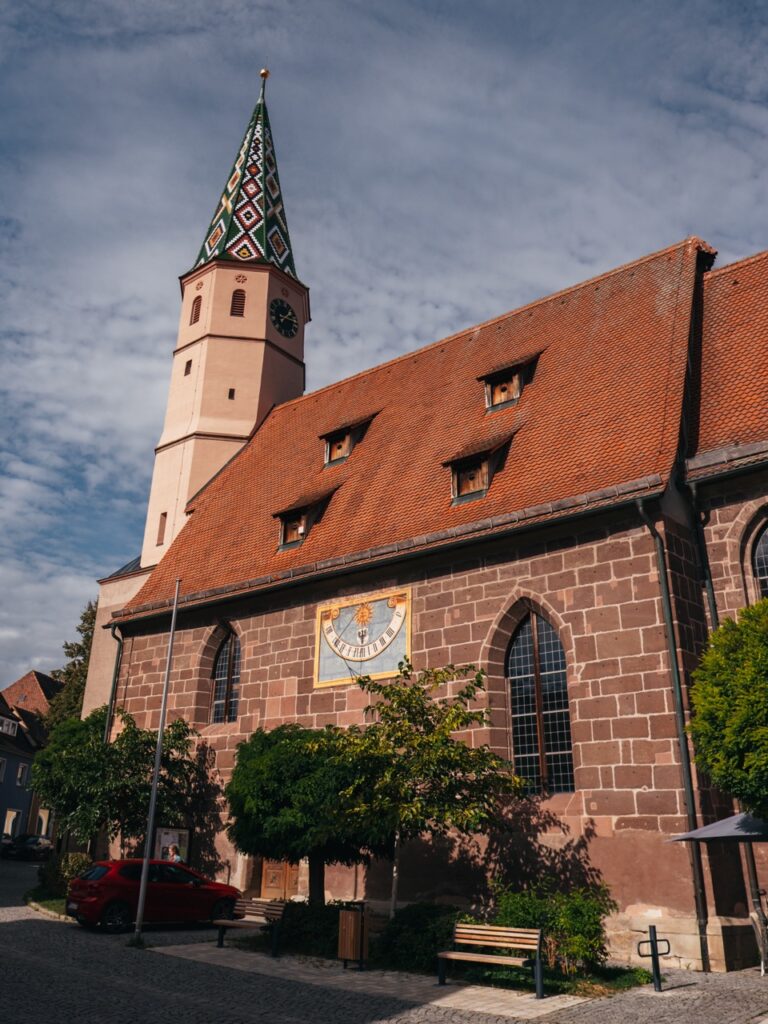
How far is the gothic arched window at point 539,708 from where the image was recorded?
1359cm

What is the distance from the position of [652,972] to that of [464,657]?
18.0 ft

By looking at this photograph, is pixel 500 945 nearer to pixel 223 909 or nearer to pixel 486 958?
pixel 486 958

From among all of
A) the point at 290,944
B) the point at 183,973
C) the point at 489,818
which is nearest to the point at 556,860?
the point at 489,818

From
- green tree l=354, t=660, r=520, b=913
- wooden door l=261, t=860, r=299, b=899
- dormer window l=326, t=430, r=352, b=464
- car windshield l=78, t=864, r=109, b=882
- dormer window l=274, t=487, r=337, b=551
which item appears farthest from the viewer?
dormer window l=326, t=430, r=352, b=464

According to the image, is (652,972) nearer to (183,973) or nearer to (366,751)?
(366,751)

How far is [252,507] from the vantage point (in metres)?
21.6

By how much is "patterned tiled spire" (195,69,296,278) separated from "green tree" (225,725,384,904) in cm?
1859

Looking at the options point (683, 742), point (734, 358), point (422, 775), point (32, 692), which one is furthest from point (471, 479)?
point (32, 692)

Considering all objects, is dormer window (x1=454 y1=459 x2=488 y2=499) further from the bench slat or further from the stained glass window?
the bench slat

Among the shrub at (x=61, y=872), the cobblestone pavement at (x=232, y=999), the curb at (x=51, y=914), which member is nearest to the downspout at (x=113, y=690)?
the shrub at (x=61, y=872)

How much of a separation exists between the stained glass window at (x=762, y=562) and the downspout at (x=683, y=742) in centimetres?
144

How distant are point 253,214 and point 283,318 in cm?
420

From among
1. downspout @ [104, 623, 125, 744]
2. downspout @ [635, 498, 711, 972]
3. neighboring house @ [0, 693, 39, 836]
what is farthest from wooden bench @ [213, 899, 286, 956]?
neighboring house @ [0, 693, 39, 836]

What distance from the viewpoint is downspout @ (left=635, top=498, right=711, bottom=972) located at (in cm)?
1124
